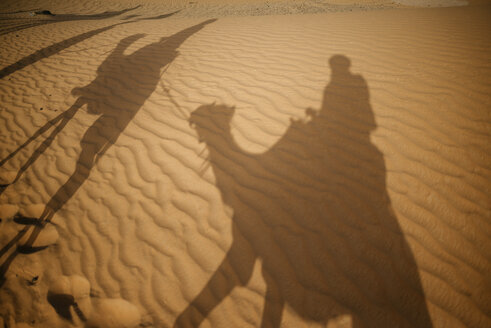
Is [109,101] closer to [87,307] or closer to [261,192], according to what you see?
[87,307]

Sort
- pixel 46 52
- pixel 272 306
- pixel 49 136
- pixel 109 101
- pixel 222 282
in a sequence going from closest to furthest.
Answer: pixel 272 306, pixel 222 282, pixel 49 136, pixel 109 101, pixel 46 52

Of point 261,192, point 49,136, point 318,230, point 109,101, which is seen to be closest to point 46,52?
point 109,101

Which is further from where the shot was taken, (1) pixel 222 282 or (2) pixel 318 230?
(2) pixel 318 230

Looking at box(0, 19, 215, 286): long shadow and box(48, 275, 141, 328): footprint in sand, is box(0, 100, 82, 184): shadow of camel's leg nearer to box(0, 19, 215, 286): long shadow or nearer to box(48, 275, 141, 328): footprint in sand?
box(0, 19, 215, 286): long shadow

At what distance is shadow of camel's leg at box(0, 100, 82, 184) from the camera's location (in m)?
3.11

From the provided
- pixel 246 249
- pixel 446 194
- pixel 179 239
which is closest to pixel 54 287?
pixel 179 239

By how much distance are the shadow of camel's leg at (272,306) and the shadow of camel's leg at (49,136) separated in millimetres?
3875

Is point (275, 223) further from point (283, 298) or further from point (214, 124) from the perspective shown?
point (214, 124)

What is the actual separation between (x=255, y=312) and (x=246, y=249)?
52 centimetres

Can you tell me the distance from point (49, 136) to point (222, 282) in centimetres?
392

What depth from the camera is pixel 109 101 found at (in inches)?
154

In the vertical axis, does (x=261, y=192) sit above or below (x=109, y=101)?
below

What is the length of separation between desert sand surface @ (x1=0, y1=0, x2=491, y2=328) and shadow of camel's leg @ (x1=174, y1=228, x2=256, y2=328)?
11mm

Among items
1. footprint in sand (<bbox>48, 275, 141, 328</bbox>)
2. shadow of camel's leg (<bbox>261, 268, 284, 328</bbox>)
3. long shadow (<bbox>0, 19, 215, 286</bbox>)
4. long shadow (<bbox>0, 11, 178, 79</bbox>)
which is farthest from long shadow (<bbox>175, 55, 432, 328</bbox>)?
long shadow (<bbox>0, 11, 178, 79</bbox>)
